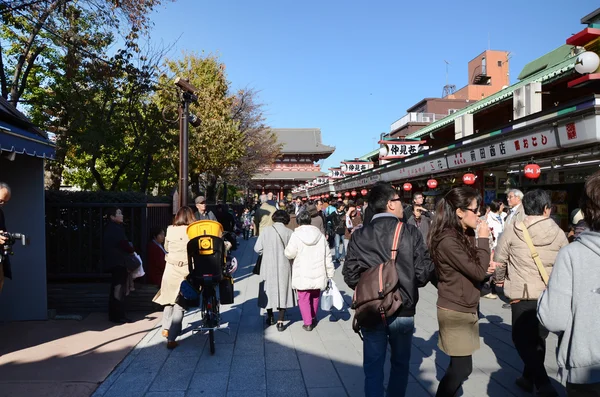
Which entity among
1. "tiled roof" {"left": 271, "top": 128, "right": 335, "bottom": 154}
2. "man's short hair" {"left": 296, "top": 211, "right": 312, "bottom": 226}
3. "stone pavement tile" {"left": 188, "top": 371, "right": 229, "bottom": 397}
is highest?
"tiled roof" {"left": 271, "top": 128, "right": 335, "bottom": 154}

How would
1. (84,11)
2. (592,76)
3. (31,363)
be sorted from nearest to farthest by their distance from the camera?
(31,363) → (592,76) → (84,11)

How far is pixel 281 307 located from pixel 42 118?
1060cm

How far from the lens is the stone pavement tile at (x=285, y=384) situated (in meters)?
3.99

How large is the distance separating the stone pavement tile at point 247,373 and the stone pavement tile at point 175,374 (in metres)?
0.41

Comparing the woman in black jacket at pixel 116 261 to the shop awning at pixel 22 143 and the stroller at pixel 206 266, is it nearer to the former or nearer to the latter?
the shop awning at pixel 22 143

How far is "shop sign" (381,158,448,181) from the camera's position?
1254 centimetres

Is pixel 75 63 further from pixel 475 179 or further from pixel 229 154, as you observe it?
pixel 475 179

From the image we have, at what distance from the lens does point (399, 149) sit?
15383 mm

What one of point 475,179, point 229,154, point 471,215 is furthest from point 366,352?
point 229,154

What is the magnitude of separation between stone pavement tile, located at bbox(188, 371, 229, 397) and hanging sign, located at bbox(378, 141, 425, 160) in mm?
11934

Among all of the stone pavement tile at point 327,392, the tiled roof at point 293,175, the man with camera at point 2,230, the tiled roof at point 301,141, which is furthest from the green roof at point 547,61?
the tiled roof at point 301,141

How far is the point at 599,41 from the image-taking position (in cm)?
800

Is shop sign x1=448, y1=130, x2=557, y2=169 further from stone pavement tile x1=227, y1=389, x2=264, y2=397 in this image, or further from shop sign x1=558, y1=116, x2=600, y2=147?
stone pavement tile x1=227, y1=389, x2=264, y2=397

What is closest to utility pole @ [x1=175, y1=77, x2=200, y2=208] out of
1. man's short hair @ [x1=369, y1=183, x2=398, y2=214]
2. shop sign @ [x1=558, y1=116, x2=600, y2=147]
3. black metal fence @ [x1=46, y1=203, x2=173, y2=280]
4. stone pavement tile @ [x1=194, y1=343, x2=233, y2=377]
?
black metal fence @ [x1=46, y1=203, x2=173, y2=280]
